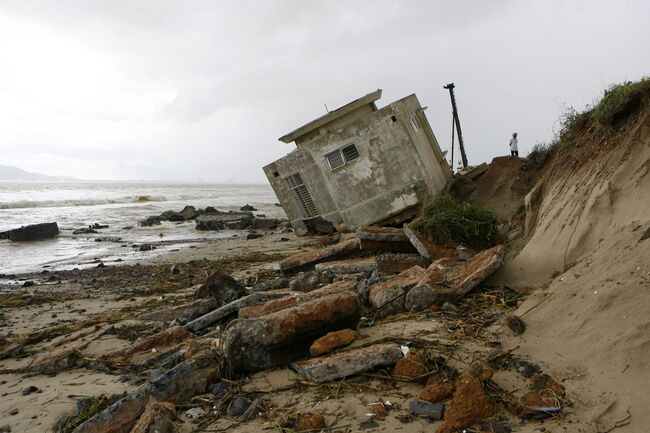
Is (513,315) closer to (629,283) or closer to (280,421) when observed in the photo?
(629,283)

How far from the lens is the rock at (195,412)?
3.56 meters

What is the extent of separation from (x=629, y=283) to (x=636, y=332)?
2.02ft

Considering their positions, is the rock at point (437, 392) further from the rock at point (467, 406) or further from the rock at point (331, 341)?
the rock at point (331, 341)

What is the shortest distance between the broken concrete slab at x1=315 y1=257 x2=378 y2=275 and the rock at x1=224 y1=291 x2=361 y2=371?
3.07 meters

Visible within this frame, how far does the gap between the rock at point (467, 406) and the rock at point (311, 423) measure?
796mm

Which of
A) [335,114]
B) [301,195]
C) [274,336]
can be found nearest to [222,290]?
[274,336]

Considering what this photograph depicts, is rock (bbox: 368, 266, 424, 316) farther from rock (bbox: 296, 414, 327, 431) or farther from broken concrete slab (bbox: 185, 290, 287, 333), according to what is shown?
rock (bbox: 296, 414, 327, 431)

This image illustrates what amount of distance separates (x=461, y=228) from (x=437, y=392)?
14.9 feet

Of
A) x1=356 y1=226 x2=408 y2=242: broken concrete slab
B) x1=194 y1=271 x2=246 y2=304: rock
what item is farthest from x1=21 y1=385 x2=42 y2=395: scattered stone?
x1=356 y1=226 x2=408 y2=242: broken concrete slab

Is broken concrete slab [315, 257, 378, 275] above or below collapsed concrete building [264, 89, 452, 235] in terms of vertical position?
below

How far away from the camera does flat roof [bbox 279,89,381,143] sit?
14.8 metres

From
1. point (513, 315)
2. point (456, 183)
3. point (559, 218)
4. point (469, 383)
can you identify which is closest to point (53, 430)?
point (469, 383)

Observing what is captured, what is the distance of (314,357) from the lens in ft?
13.4

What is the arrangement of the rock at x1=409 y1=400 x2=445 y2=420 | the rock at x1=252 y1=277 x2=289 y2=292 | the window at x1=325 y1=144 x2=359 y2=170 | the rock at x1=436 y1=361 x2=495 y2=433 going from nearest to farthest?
1. the rock at x1=436 y1=361 x2=495 y2=433
2. the rock at x1=409 y1=400 x2=445 y2=420
3. the rock at x1=252 y1=277 x2=289 y2=292
4. the window at x1=325 y1=144 x2=359 y2=170
